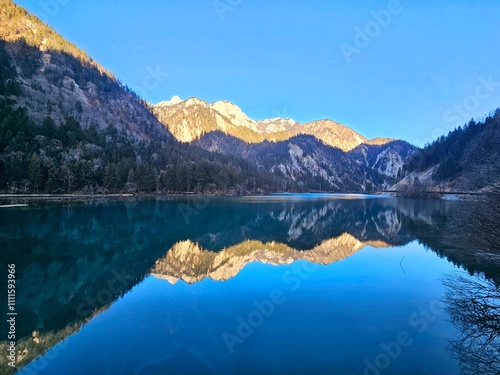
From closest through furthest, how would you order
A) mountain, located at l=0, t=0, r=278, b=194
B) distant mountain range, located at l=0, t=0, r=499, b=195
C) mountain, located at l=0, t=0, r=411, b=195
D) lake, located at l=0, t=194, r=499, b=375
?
lake, located at l=0, t=194, r=499, b=375, mountain, located at l=0, t=0, r=278, b=194, mountain, located at l=0, t=0, r=411, b=195, distant mountain range, located at l=0, t=0, r=499, b=195

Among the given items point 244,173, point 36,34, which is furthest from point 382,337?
point 36,34

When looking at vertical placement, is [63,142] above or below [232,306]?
above

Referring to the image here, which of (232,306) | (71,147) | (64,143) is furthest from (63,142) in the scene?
(232,306)

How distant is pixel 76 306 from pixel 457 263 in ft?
94.7

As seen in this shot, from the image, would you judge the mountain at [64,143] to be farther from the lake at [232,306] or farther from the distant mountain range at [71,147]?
the lake at [232,306]

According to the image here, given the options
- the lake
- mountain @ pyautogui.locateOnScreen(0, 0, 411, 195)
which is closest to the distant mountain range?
mountain @ pyautogui.locateOnScreen(0, 0, 411, 195)

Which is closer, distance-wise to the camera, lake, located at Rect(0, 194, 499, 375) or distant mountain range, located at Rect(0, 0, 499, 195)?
lake, located at Rect(0, 194, 499, 375)

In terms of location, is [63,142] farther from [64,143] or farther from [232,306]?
[232,306]

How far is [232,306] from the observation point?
53.7 ft

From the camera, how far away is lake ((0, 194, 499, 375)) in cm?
1076

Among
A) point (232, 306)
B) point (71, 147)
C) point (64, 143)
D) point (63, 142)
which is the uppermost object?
point (63, 142)

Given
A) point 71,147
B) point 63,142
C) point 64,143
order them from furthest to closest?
point 64,143 → point 63,142 → point 71,147

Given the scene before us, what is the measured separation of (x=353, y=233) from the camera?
146 feet

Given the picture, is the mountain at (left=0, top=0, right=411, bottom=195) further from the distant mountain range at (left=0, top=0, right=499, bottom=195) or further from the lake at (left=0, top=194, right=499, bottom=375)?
the lake at (left=0, top=194, right=499, bottom=375)
